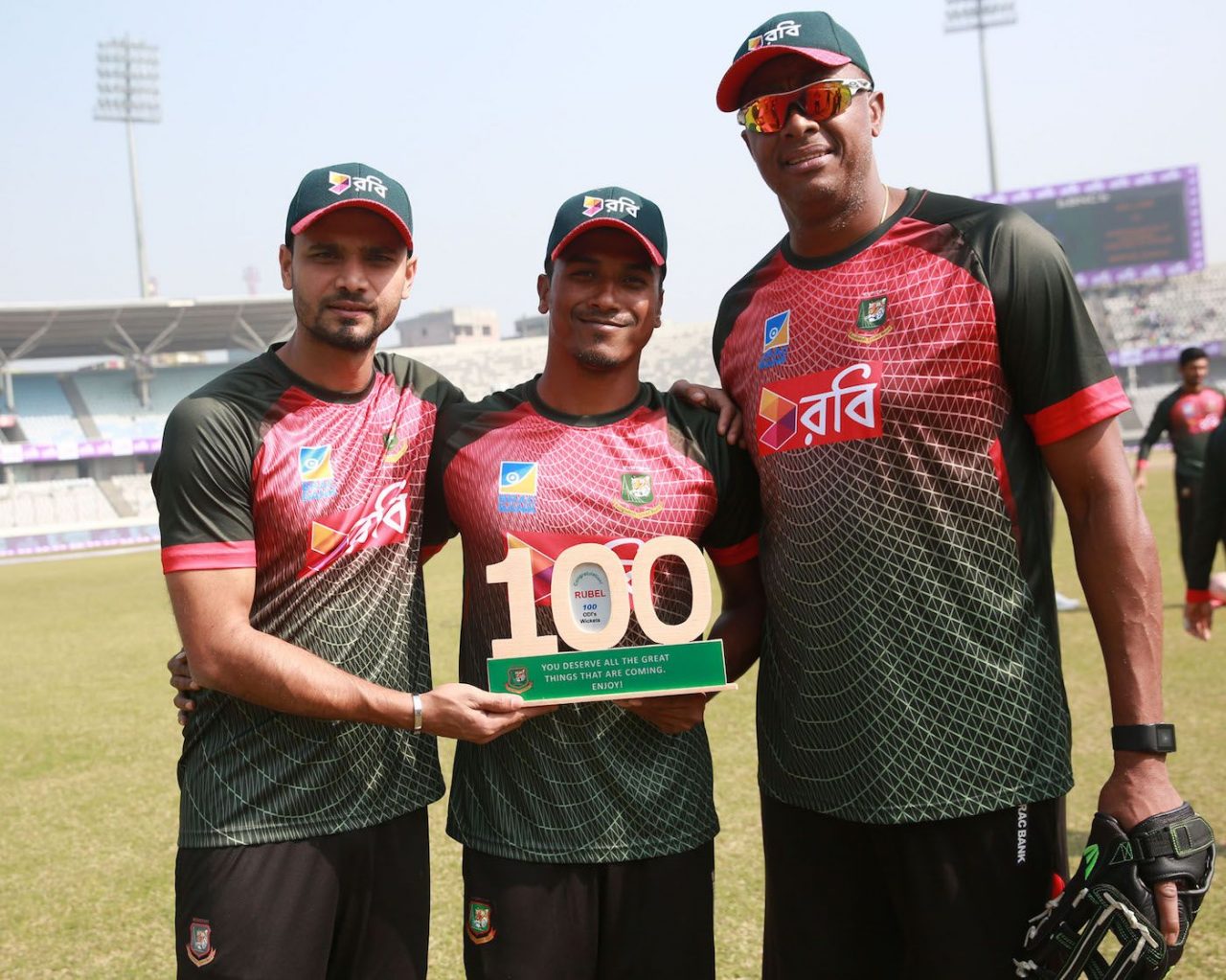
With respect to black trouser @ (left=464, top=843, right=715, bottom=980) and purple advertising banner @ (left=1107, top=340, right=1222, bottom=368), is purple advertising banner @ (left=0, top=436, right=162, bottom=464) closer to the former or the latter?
purple advertising banner @ (left=1107, top=340, right=1222, bottom=368)

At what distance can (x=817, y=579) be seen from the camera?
2680 mm

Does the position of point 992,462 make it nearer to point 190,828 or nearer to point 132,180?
point 190,828

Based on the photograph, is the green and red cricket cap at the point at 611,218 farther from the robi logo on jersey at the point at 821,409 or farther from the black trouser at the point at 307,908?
the black trouser at the point at 307,908

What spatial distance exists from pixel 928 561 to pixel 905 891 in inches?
30.2

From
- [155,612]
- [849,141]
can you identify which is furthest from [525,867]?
[155,612]

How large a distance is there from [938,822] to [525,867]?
0.96 m

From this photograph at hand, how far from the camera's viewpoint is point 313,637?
9.30ft

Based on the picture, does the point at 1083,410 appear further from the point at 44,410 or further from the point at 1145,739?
the point at 44,410

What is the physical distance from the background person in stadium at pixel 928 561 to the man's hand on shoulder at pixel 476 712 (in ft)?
2.21

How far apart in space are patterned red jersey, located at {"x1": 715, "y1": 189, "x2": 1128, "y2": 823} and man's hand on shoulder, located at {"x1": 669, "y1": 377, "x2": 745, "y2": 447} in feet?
0.90

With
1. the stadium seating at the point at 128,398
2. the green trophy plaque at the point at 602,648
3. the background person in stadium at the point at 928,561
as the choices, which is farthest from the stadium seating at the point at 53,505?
the background person in stadium at the point at 928,561

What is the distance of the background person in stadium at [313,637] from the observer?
2711 mm

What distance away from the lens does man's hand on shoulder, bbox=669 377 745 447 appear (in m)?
2.93

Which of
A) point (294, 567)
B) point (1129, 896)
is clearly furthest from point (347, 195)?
point (1129, 896)
